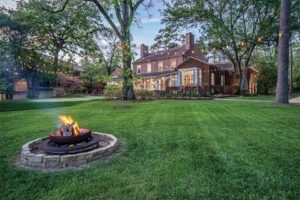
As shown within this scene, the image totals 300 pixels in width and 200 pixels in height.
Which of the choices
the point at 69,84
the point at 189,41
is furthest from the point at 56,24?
the point at 189,41

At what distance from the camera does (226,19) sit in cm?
1788

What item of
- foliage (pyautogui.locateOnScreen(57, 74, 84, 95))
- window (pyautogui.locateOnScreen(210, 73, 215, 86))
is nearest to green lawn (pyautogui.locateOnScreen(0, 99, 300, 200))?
window (pyautogui.locateOnScreen(210, 73, 215, 86))

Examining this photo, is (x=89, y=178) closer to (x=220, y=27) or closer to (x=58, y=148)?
(x=58, y=148)

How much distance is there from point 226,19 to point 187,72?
6805 millimetres

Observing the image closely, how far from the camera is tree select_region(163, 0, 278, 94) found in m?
16.2

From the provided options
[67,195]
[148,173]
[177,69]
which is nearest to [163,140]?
[148,173]

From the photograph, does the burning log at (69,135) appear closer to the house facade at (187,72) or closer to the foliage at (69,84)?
the house facade at (187,72)

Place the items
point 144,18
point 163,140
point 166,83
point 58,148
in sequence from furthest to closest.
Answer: point 166,83, point 144,18, point 163,140, point 58,148

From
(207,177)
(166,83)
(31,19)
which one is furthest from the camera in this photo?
(166,83)

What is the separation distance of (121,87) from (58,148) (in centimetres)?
629

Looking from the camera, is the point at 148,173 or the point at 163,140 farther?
the point at 163,140

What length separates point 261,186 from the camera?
6.16 ft

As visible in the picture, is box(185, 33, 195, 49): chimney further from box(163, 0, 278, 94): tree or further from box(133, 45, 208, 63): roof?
box(163, 0, 278, 94): tree

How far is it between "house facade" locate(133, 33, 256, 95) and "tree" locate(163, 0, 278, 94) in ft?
9.70
